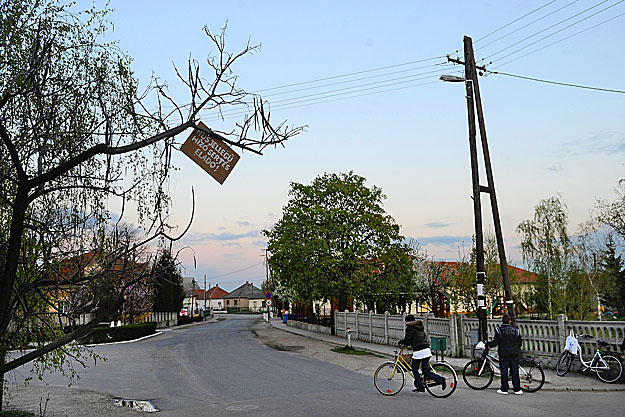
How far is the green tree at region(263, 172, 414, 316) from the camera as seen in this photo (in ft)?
108

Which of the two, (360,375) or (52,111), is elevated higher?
(52,111)

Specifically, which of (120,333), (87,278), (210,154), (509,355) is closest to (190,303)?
(120,333)

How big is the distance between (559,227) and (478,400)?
3489cm

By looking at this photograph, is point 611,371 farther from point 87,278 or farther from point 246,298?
point 246,298

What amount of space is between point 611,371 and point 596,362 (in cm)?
45

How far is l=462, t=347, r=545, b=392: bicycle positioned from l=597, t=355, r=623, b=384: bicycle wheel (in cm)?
164

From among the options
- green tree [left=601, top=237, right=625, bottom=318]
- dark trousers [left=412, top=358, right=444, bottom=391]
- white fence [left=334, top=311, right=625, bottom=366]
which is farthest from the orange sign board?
green tree [left=601, top=237, right=625, bottom=318]

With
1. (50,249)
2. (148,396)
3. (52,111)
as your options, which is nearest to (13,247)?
(50,249)

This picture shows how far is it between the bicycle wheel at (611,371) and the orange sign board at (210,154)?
488 inches

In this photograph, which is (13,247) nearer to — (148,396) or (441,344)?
(148,396)

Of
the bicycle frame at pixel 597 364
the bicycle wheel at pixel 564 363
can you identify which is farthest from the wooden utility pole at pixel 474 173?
the bicycle frame at pixel 597 364

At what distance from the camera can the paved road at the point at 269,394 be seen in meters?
11.2

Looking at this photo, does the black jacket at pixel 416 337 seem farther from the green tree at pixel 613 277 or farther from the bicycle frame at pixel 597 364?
the green tree at pixel 613 277

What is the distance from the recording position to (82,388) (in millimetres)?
15742
